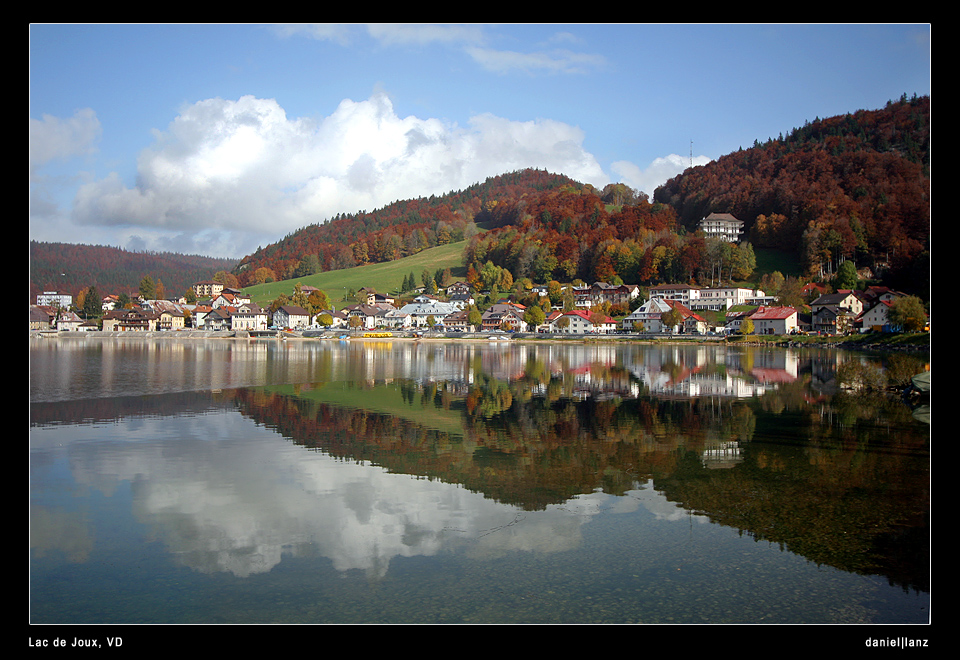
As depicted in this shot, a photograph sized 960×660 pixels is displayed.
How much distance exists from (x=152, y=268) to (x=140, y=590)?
118207 millimetres

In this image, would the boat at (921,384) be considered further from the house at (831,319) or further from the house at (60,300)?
the house at (60,300)

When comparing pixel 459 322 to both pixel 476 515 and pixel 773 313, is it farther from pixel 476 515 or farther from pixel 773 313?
pixel 476 515

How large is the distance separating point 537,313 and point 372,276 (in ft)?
167

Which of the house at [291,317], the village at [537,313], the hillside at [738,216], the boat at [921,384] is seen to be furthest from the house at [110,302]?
the boat at [921,384]

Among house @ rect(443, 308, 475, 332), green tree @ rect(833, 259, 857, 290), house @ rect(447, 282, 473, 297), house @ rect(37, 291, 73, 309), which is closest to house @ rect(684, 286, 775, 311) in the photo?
green tree @ rect(833, 259, 857, 290)

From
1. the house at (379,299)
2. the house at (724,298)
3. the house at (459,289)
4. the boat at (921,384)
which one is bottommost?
the boat at (921,384)

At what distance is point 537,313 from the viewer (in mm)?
79438

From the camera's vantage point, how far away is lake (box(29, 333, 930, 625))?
5.61 m

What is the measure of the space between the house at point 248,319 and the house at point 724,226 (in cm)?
6968

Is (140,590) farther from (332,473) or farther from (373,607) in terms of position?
(332,473)

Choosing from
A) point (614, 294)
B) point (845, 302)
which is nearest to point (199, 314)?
point (614, 294)

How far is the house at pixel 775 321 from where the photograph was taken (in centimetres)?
6234

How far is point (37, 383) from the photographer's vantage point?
20562mm

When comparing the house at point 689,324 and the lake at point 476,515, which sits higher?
the house at point 689,324
